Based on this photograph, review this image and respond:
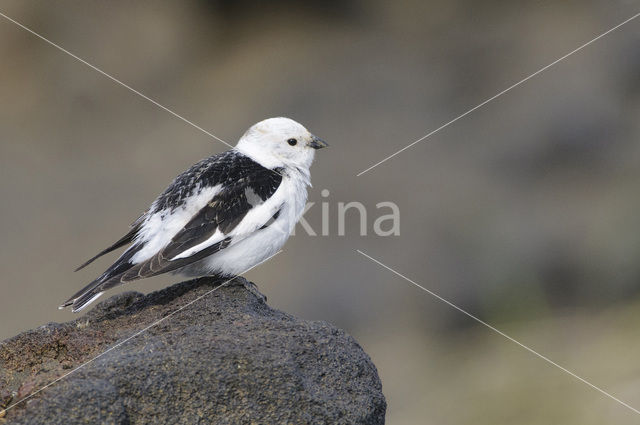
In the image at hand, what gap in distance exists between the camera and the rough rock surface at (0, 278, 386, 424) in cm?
345

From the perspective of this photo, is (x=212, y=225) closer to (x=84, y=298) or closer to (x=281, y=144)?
(x=84, y=298)

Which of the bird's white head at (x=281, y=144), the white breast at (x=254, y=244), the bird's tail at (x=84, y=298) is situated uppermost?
the bird's white head at (x=281, y=144)

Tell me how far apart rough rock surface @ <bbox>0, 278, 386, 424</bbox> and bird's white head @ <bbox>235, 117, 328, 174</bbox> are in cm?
159

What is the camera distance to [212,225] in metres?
4.93

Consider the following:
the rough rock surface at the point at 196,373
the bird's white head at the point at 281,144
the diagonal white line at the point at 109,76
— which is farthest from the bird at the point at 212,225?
the diagonal white line at the point at 109,76

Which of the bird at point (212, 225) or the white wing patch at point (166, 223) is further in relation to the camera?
the white wing patch at point (166, 223)

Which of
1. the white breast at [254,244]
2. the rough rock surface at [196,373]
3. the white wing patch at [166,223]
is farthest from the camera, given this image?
the white breast at [254,244]

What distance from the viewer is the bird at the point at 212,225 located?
4762 mm

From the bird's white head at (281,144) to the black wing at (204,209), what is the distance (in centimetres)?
25

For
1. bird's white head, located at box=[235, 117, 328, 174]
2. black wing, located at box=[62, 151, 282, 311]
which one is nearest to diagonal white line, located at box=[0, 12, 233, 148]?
bird's white head, located at box=[235, 117, 328, 174]

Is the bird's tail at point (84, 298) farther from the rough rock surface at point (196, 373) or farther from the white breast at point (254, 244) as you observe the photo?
the white breast at point (254, 244)

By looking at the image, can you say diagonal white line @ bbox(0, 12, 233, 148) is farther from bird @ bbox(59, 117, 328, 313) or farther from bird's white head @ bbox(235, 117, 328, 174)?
bird @ bbox(59, 117, 328, 313)

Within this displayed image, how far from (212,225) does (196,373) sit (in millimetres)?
1451

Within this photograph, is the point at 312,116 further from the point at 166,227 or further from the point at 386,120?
the point at 166,227
